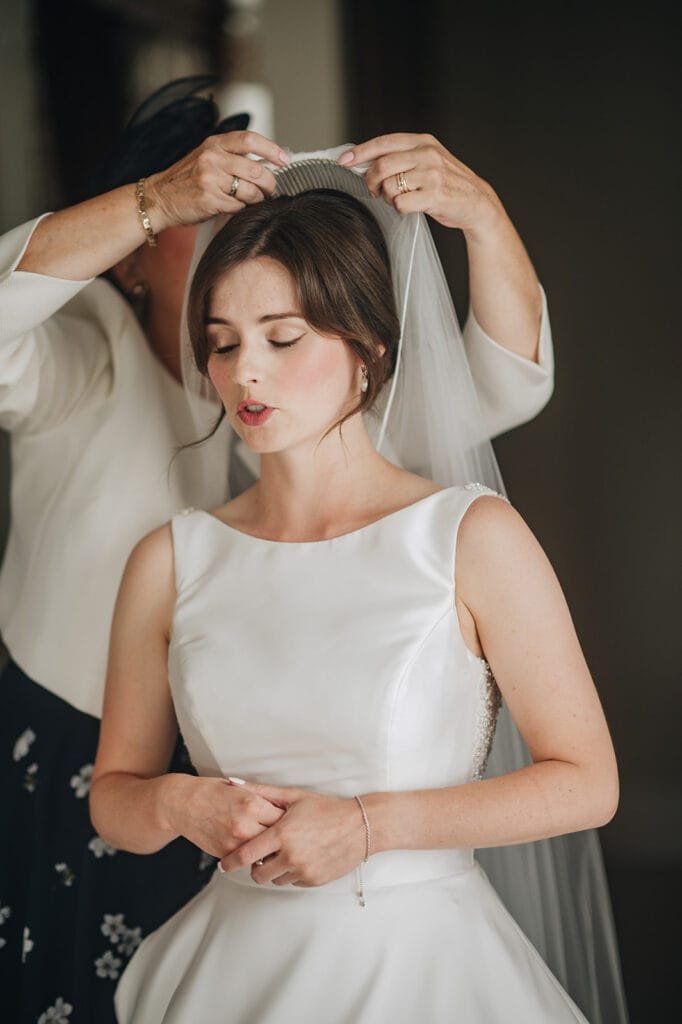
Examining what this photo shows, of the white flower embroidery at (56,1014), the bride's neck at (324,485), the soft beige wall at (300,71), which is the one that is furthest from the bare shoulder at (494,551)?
the soft beige wall at (300,71)

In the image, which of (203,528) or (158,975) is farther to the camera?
(203,528)

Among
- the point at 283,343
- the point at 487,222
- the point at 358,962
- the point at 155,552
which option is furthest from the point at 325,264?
the point at 358,962

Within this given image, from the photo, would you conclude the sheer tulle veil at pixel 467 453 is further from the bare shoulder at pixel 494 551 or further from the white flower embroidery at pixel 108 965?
the white flower embroidery at pixel 108 965

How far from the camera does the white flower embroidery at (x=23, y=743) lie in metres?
1.85

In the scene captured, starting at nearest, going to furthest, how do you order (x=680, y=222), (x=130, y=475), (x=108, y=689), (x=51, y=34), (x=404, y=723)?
(x=404, y=723), (x=108, y=689), (x=130, y=475), (x=680, y=222), (x=51, y=34)

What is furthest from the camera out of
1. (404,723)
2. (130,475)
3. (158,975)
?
(130,475)

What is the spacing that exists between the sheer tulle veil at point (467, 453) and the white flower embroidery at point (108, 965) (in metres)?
0.62

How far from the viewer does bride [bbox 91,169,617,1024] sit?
1291 millimetres

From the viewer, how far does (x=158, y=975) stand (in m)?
1.43

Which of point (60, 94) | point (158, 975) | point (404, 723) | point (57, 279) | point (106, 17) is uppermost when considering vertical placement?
point (106, 17)

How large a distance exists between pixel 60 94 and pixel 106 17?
0.24 meters

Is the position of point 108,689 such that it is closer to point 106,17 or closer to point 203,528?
point 203,528

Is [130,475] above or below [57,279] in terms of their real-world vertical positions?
below

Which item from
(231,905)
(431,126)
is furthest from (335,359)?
(431,126)
